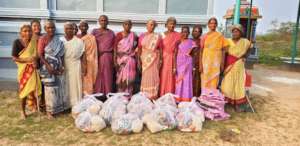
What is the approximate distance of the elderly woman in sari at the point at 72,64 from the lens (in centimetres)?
411

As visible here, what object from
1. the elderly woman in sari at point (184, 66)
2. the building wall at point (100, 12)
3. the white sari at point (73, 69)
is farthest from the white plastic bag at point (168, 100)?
the building wall at point (100, 12)

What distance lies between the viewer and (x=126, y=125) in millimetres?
3617

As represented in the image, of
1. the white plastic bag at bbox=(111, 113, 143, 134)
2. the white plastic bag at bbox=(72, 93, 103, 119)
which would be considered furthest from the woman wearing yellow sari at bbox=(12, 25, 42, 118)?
the white plastic bag at bbox=(111, 113, 143, 134)

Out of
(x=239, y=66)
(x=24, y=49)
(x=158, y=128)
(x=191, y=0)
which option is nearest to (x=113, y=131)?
(x=158, y=128)

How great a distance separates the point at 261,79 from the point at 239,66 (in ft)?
15.0

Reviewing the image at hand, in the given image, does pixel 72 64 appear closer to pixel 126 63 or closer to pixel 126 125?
pixel 126 63

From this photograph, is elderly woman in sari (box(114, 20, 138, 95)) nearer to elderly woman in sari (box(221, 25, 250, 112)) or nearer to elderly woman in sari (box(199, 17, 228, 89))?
elderly woman in sari (box(199, 17, 228, 89))

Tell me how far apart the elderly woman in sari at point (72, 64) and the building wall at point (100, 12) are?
177 cm

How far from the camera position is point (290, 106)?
532 centimetres

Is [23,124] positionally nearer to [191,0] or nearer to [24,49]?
[24,49]

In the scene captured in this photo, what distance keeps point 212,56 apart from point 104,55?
1927 millimetres

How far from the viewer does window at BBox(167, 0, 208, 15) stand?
5.85 m

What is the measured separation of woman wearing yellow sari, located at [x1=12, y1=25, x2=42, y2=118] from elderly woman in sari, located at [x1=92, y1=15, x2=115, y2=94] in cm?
101

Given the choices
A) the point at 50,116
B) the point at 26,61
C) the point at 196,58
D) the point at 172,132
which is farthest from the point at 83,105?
the point at 196,58
